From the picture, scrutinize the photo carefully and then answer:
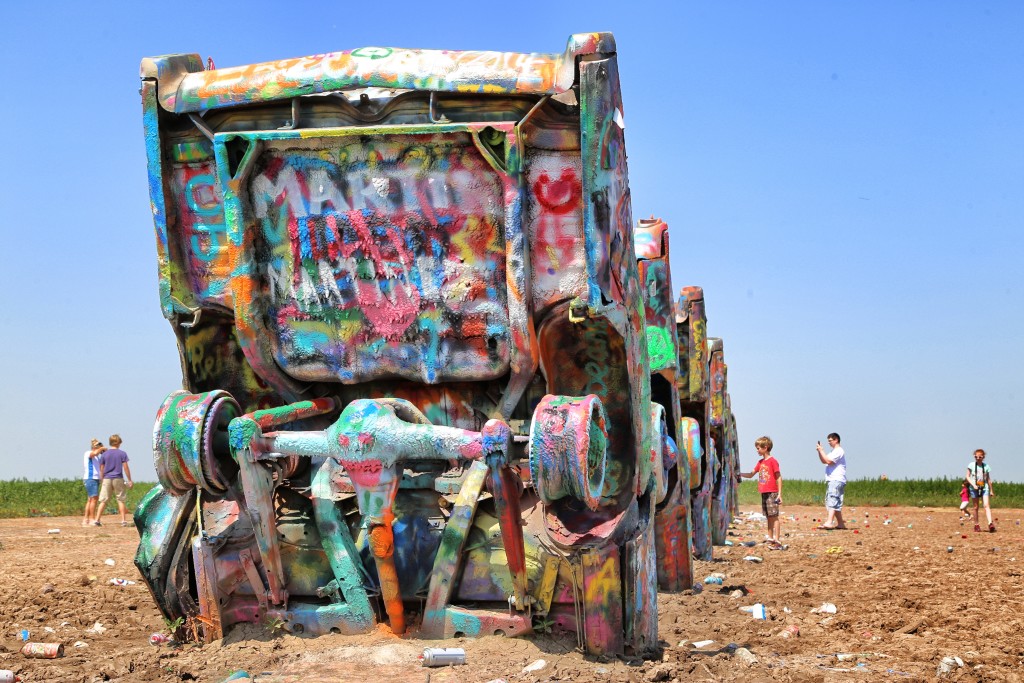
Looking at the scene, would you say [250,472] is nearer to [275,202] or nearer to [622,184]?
[275,202]

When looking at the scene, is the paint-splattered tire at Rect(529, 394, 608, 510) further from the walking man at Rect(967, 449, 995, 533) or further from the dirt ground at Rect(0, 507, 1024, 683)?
the walking man at Rect(967, 449, 995, 533)

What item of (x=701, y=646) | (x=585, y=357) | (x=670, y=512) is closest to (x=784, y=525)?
(x=670, y=512)

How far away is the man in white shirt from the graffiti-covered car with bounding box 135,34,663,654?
10.8 metres

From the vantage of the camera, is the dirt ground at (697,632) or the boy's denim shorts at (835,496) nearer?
the dirt ground at (697,632)

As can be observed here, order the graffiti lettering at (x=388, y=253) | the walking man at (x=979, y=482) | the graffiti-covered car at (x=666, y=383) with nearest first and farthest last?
the graffiti lettering at (x=388, y=253) < the graffiti-covered car at (x=666, y=383) < the walking man at (x=979, y=482)

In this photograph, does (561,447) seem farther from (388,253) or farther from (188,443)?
(188,443)

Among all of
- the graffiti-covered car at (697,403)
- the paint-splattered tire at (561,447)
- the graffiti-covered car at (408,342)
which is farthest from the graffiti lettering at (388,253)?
the graffiti-covered car at (697,403)

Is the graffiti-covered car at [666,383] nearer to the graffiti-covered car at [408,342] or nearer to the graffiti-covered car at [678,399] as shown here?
the graffiti-covered car at [678,399]

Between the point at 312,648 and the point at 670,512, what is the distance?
Result: 3754mm

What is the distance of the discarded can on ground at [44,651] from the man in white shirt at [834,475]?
12.0 m

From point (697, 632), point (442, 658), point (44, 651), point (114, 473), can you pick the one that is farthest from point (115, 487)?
point (442, 658)

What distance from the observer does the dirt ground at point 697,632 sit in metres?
4.80

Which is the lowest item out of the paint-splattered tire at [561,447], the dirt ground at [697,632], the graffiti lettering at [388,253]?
the dirt ground at [697,632]

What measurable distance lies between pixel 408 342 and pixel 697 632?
2.97 m
